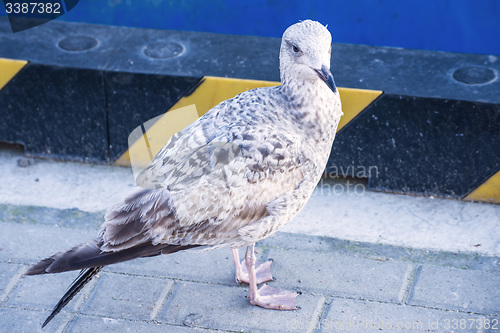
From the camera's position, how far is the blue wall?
235 inches

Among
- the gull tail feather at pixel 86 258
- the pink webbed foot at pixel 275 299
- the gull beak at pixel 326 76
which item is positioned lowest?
the pink webbed foot at pixel 275 299

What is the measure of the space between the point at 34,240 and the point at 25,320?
2.47 ft

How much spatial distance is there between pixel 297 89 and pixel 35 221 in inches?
81.2

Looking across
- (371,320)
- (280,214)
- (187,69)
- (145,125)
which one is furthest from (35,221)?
(371,320)

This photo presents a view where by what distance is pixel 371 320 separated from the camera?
13.3 ft

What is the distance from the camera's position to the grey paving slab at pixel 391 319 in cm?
400

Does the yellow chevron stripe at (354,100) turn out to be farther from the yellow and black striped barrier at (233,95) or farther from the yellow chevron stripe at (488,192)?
the yellow chevron stripe at (488,192)

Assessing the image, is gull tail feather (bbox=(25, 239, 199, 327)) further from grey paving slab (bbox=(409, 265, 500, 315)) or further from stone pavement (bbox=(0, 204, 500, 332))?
grey paving slab (bbox=(409, 265, 500, 315))

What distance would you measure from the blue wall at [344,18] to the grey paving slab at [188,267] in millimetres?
2390

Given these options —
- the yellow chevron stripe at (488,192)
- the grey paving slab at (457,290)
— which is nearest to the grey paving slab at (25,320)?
the grey paving slab at (457,290)

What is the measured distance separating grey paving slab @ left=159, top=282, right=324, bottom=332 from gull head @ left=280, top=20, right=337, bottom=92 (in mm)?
1273

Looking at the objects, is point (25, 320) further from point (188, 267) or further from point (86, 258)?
point (188, 267)

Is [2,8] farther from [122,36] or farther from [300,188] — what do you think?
[300,188]

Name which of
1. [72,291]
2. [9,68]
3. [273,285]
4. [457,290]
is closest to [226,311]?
[273,285]
